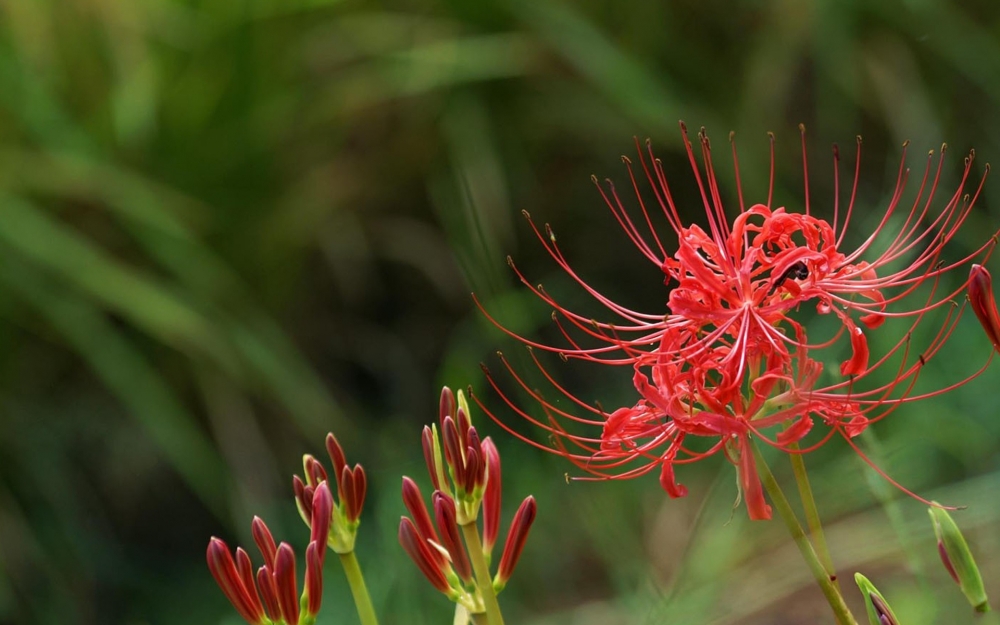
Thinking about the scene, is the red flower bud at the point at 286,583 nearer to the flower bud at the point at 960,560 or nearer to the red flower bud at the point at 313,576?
the red flower bud at the point at 313,576

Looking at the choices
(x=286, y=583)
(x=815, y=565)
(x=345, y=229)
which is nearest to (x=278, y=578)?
(x=286, y=583)

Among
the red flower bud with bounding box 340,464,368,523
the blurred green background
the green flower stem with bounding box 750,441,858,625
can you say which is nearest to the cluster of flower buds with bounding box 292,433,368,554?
the red flower bud with bounding box 340,464,368,523

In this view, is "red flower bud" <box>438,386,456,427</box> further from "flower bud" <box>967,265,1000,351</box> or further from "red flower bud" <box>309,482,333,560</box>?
"flower bud" <box>967,265,1000,351</box>

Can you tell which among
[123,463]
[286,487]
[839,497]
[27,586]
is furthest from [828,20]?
[27,586]

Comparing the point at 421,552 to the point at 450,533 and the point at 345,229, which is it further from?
the point at 345,229

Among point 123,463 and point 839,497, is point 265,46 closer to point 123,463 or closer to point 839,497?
point 123,463

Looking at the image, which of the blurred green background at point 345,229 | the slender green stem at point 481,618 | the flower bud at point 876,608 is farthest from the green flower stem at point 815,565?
the blurred green background at point 345,229
